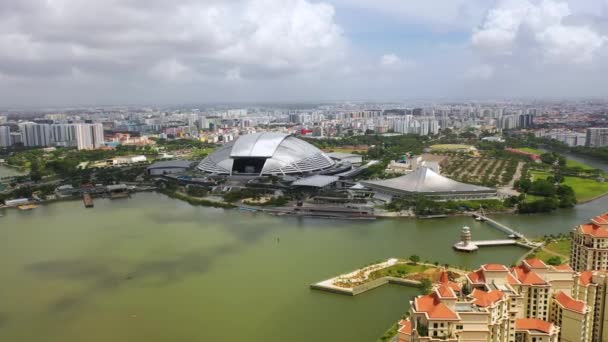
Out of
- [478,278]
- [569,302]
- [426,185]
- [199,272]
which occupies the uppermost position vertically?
[478,278]

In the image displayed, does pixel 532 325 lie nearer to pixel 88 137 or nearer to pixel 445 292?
pixel 445 292

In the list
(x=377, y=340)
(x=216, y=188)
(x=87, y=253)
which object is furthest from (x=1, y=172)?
(x=377, y=340)

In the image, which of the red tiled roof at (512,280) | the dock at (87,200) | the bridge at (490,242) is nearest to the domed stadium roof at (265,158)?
the dock at (87,200)

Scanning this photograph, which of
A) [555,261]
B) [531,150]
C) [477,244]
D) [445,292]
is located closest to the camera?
[445,292]

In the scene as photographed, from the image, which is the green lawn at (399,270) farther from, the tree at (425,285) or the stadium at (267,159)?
the stadium at (267,159)

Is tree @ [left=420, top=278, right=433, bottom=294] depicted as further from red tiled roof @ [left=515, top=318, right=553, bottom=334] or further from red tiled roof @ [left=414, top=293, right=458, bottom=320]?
red tiled roof @ [left=414, top=293, right=458, bottom=320]

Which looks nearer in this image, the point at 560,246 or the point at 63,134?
the point at 560,246

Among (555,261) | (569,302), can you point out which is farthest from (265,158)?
(569,302)
